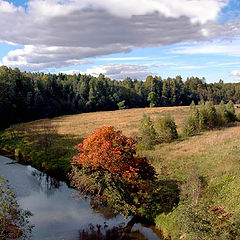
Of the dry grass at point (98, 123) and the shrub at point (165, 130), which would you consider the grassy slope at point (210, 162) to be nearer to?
the shrub at point (165, 130)

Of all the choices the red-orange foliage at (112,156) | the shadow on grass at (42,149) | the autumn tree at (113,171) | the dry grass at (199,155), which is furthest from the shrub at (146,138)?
the red-orange foliage at (112,156)

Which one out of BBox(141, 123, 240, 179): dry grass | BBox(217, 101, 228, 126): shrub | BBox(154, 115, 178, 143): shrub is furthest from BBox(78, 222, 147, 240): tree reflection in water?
BBox(217, 101, 228, 126): shrub

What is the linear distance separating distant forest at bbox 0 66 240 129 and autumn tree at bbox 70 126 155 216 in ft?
185

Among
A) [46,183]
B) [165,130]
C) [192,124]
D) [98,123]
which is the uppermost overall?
[192,124]

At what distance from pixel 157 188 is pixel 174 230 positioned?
18.9 feet

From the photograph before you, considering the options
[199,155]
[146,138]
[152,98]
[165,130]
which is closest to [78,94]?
[152,98]

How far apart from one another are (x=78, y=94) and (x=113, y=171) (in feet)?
305

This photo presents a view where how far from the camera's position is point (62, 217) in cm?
2320

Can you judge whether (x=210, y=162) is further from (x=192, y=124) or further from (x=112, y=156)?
(x=192, y=124)

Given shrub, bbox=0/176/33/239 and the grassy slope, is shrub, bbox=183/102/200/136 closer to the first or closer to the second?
the grassy slope

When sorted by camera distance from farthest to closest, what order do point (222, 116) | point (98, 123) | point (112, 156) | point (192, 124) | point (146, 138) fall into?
point (98, 123), point (222, 116), point (192, 124), point (146, 138), point (112, 156)

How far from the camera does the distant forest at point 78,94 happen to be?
7981 cm

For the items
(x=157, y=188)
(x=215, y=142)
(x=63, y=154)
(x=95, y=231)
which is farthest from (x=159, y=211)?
(x=63, y=154)

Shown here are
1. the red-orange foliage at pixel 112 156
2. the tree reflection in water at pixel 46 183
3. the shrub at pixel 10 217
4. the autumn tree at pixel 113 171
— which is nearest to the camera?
the shrub at pixel 10 217
